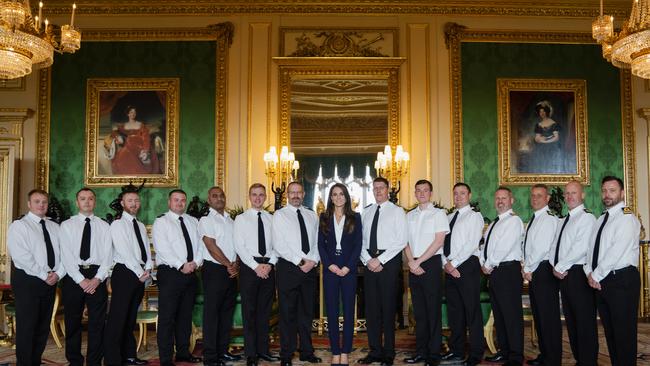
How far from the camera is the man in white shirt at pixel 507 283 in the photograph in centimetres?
529

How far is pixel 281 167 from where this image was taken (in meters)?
8.36

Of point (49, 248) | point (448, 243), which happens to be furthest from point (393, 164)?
point (49, 248)

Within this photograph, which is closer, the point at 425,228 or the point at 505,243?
the point at 505,243

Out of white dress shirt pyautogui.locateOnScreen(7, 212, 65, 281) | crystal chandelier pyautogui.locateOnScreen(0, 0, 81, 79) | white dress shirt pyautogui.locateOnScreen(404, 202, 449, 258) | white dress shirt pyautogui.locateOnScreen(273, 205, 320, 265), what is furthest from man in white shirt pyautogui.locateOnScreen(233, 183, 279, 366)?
crystal chandelier pyautogui.locateOnScreen(0, 0, 81, 79)

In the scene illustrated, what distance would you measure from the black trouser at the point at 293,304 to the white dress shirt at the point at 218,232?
488mm

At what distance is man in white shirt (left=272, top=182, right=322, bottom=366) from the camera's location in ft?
17.5

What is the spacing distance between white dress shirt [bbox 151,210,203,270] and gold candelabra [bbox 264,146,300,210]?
2900 mm

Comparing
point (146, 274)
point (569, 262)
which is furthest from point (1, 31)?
point (569, 262)

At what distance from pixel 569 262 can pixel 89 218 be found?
146 inches

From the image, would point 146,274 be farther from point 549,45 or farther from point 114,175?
point 549,45

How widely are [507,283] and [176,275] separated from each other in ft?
8.79

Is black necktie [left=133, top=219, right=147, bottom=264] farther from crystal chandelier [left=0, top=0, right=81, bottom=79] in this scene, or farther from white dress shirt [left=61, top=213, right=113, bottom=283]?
crystal chandelier [left=0, top=0, right=81, bottom=79]

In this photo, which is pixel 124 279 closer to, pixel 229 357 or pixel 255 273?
pixel 255 273

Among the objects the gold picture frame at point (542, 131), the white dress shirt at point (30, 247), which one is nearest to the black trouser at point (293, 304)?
the white dress shirt at point (30, 247)
